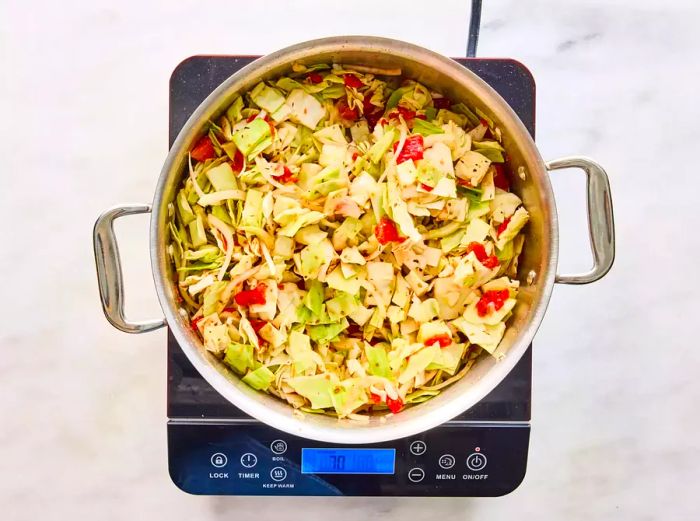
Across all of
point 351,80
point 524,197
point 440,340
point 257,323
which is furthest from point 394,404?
point 351,80

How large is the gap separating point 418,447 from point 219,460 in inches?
11.3

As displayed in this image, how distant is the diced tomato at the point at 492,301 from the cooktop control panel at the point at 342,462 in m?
0.18

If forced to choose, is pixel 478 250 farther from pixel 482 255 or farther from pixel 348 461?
pixel 348 461

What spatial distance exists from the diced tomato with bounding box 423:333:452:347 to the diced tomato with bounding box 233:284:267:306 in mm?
224

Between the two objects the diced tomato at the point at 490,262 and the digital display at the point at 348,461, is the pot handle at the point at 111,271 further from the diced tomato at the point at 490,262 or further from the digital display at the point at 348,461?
the diced tomato at the point at 490,262

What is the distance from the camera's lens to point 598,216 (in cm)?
91

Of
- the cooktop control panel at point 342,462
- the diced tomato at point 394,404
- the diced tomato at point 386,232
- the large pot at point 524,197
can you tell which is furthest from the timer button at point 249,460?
the diced tomato at point 386,232

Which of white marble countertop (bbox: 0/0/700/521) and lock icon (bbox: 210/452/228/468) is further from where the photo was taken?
white marble countertop (bbox: 0/0/700/521)

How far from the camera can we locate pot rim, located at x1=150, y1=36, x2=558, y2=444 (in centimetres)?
85

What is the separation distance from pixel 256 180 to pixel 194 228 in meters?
0.10

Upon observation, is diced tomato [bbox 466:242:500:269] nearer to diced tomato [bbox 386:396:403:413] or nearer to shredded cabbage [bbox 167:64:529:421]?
shredded cabbage [bbox 167:64:529:421]

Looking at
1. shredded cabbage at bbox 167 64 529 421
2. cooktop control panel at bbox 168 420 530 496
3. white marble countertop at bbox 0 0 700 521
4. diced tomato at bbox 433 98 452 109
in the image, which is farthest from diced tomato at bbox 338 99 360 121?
cooktop control panel at bbox 168 420 530 496

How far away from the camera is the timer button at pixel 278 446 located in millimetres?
1017
